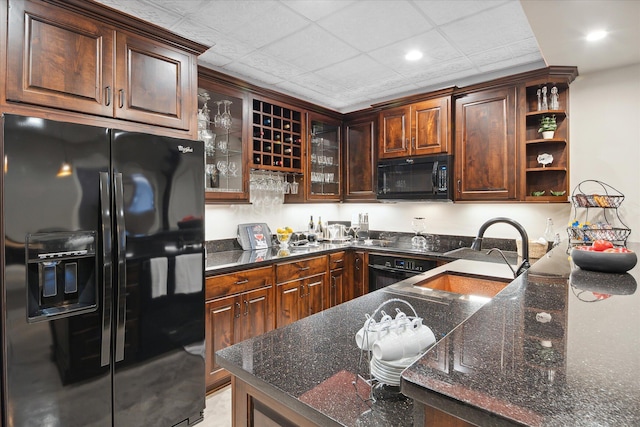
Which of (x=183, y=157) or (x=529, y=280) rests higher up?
(x=183, y=157)

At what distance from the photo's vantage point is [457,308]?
145 cm

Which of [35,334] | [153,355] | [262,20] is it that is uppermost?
[262,20]

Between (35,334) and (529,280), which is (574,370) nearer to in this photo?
(529,280)

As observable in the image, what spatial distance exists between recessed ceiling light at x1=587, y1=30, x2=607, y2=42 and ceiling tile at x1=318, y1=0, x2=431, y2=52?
1013mm

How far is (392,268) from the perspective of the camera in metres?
3.42

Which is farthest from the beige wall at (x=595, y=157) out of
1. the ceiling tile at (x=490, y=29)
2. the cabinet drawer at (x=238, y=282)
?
the ceiling tile at (x=490, y=29)

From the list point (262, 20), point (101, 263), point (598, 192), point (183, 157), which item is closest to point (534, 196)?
point (598, 192)

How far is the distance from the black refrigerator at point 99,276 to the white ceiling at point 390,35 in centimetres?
100

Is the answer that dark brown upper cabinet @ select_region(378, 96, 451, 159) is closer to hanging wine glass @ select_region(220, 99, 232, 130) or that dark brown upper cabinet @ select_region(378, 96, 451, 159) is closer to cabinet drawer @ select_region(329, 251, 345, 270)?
cabinet drawer @ select_region(329, 251, 345, 270)

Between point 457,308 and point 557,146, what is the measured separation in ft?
7.92

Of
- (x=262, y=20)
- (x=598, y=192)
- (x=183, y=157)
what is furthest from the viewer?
(x=598, y=192)

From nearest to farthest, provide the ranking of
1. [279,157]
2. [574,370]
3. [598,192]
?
1. [574,370]
2. [598,192]
3. [279,157]

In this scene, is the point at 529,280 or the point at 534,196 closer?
the point at 529,280

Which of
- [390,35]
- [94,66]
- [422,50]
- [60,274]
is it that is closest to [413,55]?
[422,50]
